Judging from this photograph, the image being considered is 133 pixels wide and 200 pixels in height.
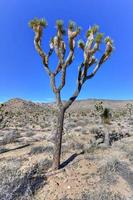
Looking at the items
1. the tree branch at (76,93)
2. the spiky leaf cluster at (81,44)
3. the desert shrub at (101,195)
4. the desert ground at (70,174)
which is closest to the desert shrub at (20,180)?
the desert ground at (70,174)

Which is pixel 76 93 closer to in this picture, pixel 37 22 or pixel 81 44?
pixel 81 44

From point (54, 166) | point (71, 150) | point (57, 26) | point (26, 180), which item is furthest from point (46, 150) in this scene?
point (57, 26)

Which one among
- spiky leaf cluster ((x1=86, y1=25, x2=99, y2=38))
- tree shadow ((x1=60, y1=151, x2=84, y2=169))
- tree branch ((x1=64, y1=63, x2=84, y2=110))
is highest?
spiky leaf cluster ((x1=86, y1=25, x2=99, y2=38))

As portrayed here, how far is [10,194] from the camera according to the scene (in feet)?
29.5

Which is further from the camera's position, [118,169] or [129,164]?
[129,164]

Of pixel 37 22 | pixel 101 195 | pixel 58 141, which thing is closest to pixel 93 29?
pixel 37 22

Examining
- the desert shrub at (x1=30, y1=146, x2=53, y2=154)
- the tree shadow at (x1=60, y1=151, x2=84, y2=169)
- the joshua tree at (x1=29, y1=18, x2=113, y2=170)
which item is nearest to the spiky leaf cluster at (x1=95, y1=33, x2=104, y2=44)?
the joshua tree at (x1=29, y1=18, x2=113, y2=170)

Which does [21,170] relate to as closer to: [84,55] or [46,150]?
[46,150]

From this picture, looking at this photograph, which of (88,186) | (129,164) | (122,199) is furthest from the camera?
(129,164)

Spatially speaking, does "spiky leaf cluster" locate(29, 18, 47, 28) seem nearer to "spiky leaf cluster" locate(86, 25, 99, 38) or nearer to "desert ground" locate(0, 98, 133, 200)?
"spiky leaf cluster" locate(86, 25, 99, 38)

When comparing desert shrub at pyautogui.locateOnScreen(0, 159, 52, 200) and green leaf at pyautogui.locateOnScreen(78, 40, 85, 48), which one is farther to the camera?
green leaf at pyautogui.locateOnScreen(78, 40, 85, 48)

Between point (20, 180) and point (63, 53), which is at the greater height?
point (63, 53)

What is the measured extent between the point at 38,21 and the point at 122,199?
7.45 m

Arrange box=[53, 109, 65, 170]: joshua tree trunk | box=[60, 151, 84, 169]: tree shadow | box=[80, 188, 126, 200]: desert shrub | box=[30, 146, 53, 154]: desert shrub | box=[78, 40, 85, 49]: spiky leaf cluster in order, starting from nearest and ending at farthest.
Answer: box=[80, 188, 126, 200]: desert shrub, box=[53, 109, 65, 170]: joshua tree trunk, box=[60, 151, 84, 169]: tree shadow, box=[78, 40, 85, 49]: spiky leaf cluster, box=[30, 146, 53, 154]: desert shrub
